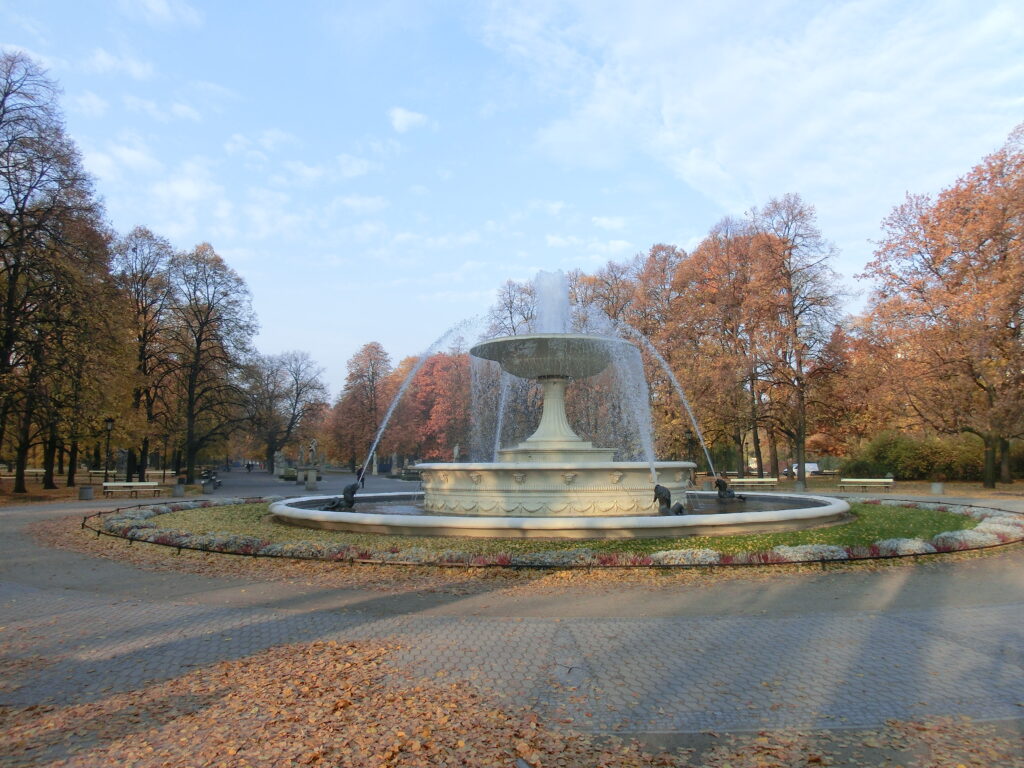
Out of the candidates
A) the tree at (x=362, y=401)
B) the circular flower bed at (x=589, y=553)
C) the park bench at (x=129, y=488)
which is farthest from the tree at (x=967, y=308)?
the tree at (x=362, y=401)

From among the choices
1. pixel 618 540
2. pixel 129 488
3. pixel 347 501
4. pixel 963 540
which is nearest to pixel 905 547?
pixel 963 540

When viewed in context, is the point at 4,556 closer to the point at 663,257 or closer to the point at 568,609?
the point at 568,609

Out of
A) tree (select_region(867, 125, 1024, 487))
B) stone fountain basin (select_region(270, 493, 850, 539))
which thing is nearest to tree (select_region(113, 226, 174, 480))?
stone fountain basin (select_region(270, 493, 850, 539))

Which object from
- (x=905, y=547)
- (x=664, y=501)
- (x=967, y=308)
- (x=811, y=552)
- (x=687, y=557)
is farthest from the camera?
(x=967, y=308)

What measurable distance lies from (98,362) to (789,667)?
27.0 m

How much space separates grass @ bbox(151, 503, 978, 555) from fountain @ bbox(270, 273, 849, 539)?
252 mm

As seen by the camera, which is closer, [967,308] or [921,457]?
[967,308]

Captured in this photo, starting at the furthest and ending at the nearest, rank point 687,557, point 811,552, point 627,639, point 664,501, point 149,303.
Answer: point 149,303 → point 664,501 → point 811,552 → point 687,557 → point 627,639

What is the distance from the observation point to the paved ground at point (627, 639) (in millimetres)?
4508

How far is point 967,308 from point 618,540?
885 inches

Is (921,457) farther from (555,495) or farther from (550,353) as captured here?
(555,495)

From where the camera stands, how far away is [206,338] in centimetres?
3525

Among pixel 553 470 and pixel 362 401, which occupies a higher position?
pixel 362 401

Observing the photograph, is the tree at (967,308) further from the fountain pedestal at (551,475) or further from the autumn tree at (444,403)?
the autumn tree at (444,403)
